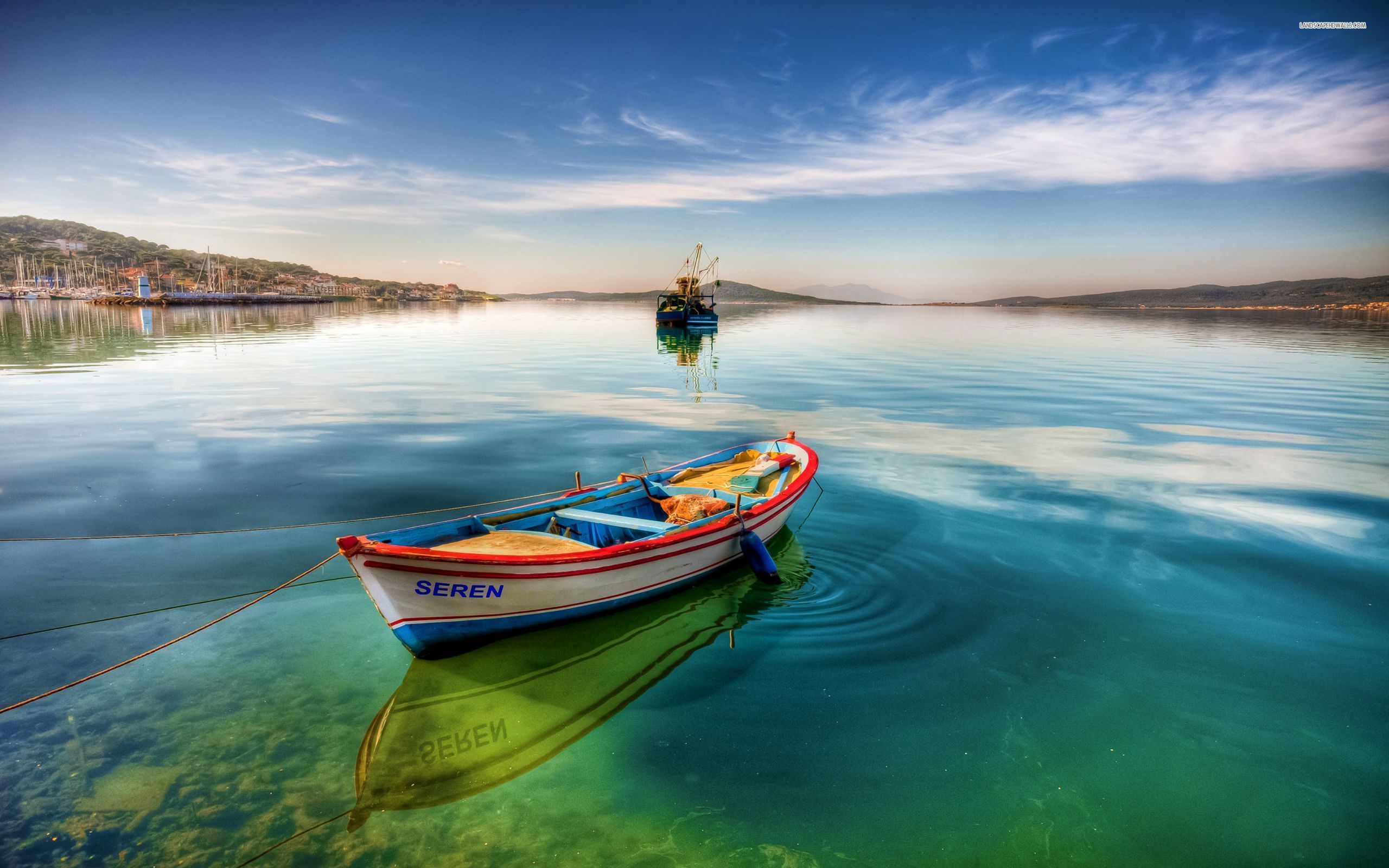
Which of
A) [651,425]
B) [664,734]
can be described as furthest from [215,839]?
[651,425]

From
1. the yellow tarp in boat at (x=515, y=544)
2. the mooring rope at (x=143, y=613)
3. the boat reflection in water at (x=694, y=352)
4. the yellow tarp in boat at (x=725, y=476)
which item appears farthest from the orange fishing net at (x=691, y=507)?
the boat reflection in water at (x=694, y=352)

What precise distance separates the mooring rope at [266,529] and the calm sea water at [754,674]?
225 mm

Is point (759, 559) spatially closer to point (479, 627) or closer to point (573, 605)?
point (573, 605)

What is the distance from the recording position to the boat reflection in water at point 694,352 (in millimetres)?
36938

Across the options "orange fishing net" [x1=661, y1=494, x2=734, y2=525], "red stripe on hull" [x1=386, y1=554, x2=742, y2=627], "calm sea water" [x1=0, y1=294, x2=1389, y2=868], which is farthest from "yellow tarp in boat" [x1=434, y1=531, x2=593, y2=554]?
"orange fishing net" [x1=661, y1=494, x2=734, y2=525]

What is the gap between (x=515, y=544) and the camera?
995 centimetres

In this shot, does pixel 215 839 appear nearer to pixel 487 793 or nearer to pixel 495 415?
pixel 487 793

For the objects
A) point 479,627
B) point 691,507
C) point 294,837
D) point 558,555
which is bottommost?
point 294,837

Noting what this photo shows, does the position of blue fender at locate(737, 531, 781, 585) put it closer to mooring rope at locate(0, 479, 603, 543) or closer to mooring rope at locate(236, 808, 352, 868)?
mooring rope at locate(0, 479, 603, 543)

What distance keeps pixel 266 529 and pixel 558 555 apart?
7.97 metres

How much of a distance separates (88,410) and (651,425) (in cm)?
2118

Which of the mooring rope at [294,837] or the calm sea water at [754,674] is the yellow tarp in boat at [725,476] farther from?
the mooring rope at [294,837]

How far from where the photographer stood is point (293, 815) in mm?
6414

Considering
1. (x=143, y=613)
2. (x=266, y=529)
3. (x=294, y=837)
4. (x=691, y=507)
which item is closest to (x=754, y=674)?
(x=691, y=507)
